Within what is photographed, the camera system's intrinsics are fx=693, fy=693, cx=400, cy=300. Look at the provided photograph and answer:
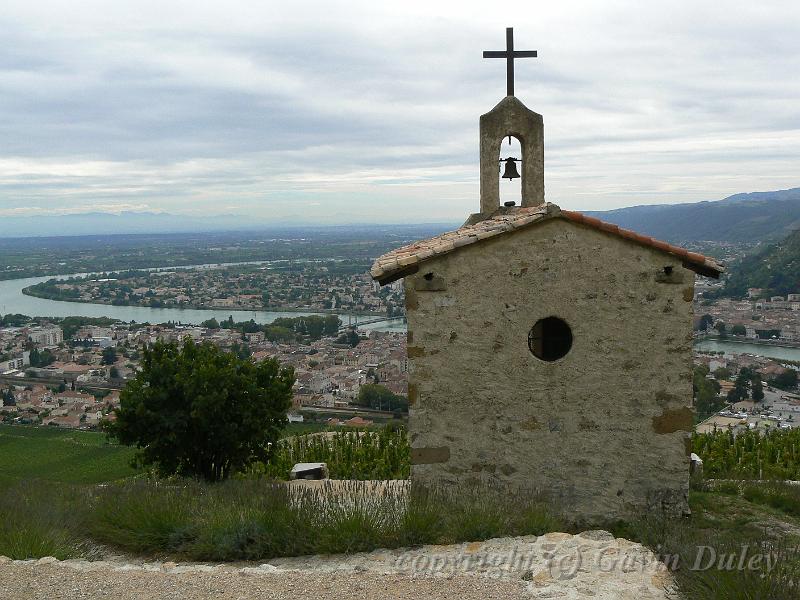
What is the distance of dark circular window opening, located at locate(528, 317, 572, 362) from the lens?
22.4 ft

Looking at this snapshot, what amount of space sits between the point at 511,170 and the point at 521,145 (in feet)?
1.10

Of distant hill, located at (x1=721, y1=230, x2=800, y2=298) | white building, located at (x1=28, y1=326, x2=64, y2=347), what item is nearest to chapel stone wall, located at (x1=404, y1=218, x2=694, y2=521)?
Result: distant hill, located at (x1=721, y1=230, x2=800, y2=298)

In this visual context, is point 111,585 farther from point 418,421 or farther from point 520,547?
point 418,421

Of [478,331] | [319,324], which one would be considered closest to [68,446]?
[478,331]

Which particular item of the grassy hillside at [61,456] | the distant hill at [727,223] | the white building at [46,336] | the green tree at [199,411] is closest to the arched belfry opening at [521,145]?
the green tree at [199,411]

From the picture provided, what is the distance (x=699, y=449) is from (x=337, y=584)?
10.5 meters

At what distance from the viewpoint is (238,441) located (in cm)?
1000

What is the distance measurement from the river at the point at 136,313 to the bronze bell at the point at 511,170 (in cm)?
6122

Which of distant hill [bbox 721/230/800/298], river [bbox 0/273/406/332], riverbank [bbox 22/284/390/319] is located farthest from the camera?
riverbank [bbox 22/284/390/319]

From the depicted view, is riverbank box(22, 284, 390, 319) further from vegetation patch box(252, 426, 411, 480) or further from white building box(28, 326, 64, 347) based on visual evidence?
vegetation patch box(252, 426, 411, 480)

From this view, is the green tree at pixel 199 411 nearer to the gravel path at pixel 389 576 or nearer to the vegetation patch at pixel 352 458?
the vegetation patch at pixel 352 458

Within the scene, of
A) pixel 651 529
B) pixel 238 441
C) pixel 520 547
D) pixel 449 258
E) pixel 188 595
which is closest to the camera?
pixel 188 595

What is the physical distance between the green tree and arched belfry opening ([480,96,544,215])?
431 cm

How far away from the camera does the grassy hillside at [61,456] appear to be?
2270 centimetres
